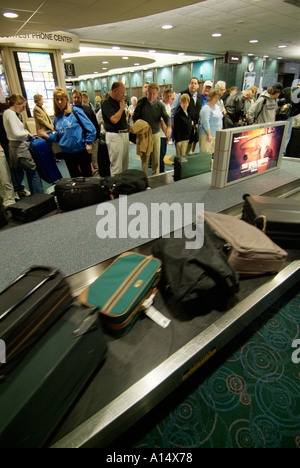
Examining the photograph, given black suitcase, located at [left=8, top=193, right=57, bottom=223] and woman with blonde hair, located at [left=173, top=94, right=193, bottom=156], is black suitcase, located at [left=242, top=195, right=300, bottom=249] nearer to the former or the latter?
black suitcase, located at [left=8, top=193, right=57, bottom=223]

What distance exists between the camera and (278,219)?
1.91 metres

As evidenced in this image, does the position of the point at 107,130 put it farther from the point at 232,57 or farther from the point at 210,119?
the point at 232,57

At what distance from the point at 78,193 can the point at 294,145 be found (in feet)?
19.5

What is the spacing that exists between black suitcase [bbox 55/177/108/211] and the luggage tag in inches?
63.9

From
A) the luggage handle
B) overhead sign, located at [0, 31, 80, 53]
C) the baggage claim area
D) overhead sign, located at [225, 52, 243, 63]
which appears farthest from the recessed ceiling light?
overhead sign, located at [225, 52, 243, 63]

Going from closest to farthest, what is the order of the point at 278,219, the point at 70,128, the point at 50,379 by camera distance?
1. the point at 50,379
2. the point at 278,219
3. the point at 70,128

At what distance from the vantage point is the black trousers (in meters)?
3.98

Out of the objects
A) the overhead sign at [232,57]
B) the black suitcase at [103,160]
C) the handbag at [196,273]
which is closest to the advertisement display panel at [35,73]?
the black suitcase at [103,160]

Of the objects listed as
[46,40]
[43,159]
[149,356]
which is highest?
[46,40]

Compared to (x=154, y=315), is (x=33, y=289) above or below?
above

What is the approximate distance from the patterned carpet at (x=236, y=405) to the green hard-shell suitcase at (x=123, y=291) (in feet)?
1.71

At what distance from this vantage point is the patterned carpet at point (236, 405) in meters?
1.25

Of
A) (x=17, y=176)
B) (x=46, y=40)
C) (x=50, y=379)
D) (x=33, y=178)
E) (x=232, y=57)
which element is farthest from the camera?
(x=232, y=57)

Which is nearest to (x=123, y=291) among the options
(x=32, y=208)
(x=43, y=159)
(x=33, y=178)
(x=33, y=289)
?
(x=33, y=289)
